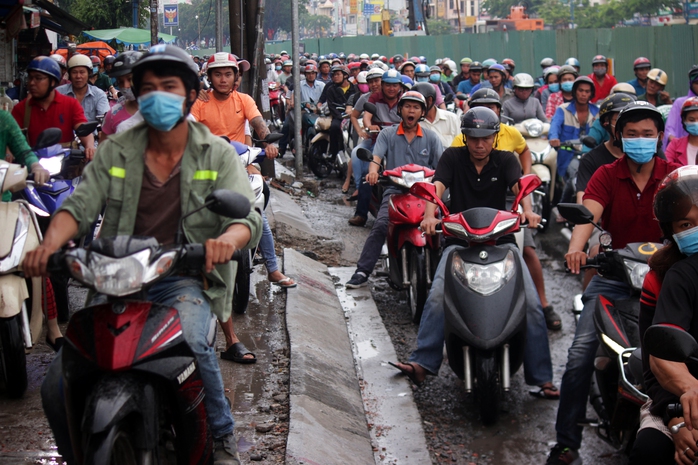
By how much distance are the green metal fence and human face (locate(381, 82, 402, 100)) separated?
1341cm

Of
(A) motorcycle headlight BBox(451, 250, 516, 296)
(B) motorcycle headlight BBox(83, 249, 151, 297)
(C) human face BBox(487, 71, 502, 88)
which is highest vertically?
(C) human face BBox(487, 71, 502, 88)

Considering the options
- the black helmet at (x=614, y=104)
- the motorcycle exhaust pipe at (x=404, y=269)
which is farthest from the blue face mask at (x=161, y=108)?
the motorcycle exhaust pipe at (x=404, y=269)

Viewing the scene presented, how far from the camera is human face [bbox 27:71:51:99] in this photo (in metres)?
A: 7.22

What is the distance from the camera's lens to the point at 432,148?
8.62 meters

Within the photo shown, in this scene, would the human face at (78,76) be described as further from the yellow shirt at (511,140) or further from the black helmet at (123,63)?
the yellow shirt at (511,140)

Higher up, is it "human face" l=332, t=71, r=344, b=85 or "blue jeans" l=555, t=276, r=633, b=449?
"human face" l=332, t=71, r=344, b=85

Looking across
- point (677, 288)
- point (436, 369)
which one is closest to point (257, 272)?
point (436, 369)

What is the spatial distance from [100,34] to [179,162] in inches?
1032

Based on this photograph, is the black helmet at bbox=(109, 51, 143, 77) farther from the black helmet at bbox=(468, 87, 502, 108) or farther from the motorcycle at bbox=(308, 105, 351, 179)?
the motorcycle at bbox=(308, 105, 351, 179)

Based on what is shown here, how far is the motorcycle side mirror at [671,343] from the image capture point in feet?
9.46

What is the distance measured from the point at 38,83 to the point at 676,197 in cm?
561

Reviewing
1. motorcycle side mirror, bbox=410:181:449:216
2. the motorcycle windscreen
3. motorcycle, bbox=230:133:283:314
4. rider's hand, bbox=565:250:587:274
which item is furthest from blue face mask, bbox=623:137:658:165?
motorcycle, bbox=230:133:283:314

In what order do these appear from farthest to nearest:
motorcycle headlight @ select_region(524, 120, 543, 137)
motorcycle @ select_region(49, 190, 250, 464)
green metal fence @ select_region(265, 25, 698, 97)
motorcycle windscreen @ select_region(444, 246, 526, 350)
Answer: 1. green metal fence @ select_region(265, 25, 698, 97)
2. motorcycle headlight @ select_region(524, 120, 543, 137)
3. motorcycle windscreen @ select_region(444, 246, 526, 350)
4. motorcycle @ select_region(49, 190, 250, 464)

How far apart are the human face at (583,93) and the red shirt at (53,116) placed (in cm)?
628
